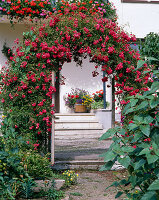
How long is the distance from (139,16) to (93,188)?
323 inches

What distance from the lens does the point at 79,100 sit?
40.4ft

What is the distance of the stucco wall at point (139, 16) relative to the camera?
11531mm

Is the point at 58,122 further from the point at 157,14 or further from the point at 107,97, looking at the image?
the point at 157,14

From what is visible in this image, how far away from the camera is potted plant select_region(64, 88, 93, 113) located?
12.4 m

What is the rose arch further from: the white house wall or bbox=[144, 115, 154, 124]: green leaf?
the white house wall

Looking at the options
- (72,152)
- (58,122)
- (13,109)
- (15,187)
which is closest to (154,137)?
(15,187)

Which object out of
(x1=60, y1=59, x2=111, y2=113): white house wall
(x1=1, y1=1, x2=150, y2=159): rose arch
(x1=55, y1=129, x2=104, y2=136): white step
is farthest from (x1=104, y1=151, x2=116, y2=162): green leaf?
(x1=60, y1=59, x2=111, y2=113): white house wall

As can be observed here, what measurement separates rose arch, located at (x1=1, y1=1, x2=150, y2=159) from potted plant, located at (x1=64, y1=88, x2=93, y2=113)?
20.9 feet

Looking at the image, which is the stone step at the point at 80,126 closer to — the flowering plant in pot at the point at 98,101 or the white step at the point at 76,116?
the white step at the point at 76,116

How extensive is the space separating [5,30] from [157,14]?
18.6ft

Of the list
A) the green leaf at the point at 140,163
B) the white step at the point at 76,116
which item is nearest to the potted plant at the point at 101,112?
the white step at the point at 76,116

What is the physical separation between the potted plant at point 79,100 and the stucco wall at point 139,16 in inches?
119

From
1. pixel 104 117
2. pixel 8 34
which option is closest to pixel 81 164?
pixel 104 117

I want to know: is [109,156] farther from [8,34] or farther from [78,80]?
[78,80]
